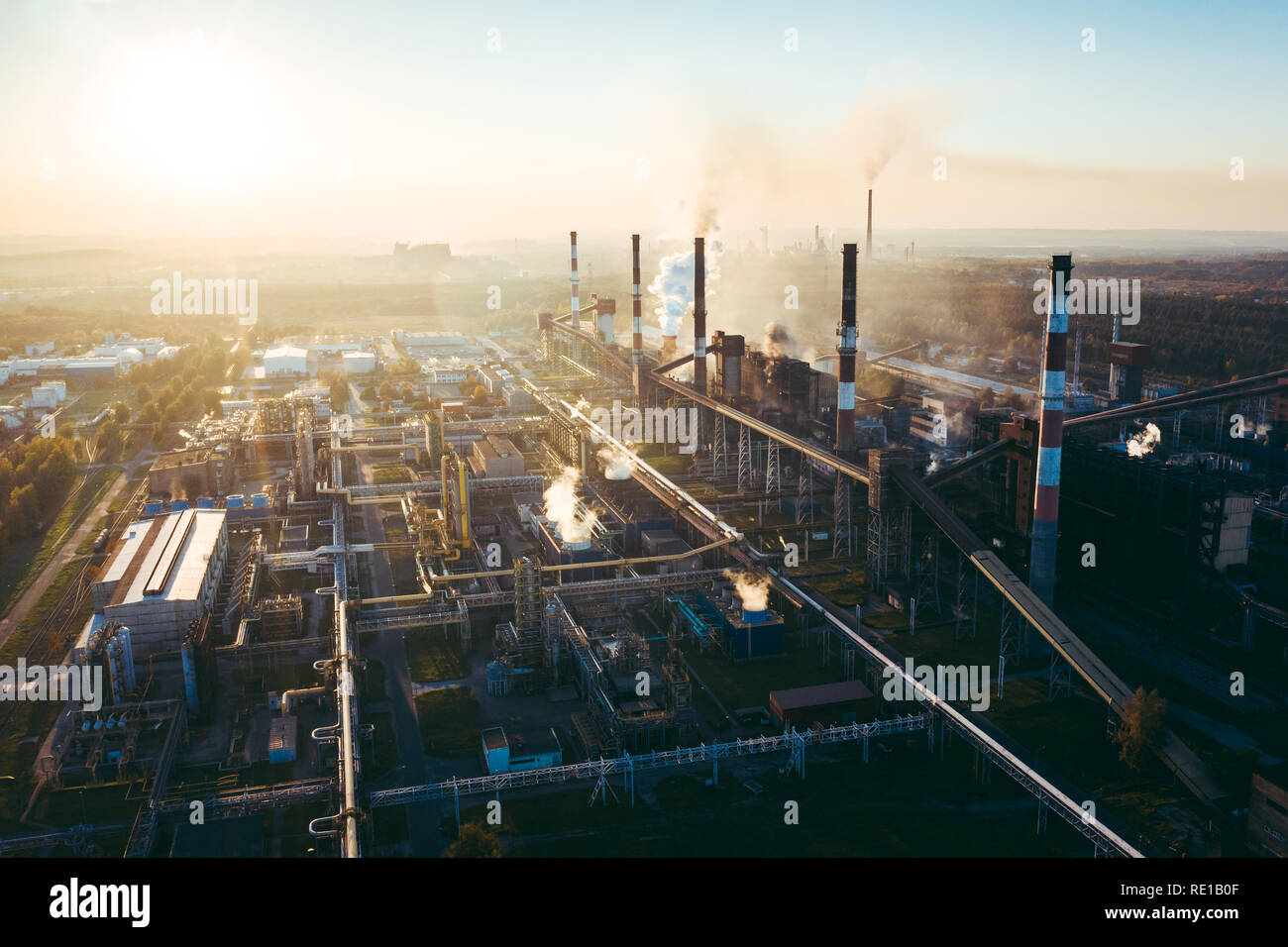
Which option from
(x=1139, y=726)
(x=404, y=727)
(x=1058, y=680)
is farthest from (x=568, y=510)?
(x=1139, y=726)

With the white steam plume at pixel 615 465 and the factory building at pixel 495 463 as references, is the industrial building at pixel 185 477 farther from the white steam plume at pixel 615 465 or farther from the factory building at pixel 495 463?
the white steam plume at pixel 615 465

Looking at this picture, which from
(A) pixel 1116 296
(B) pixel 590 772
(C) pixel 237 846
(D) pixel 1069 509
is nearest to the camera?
(C) pixel 237 846

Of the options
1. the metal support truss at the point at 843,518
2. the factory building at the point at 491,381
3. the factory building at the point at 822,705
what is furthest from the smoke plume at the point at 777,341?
the factory building at the point at 822,705

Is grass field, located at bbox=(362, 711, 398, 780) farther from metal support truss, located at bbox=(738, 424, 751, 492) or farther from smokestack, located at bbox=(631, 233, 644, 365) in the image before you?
smokestack, located at bbox=(631, 233, 644, 365)

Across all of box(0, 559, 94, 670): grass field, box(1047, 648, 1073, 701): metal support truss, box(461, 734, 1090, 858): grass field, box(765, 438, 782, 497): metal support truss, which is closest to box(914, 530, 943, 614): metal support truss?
box(1047, 648, 1073, 701): metal support truss

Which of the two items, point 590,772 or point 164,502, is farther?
point 164,502
